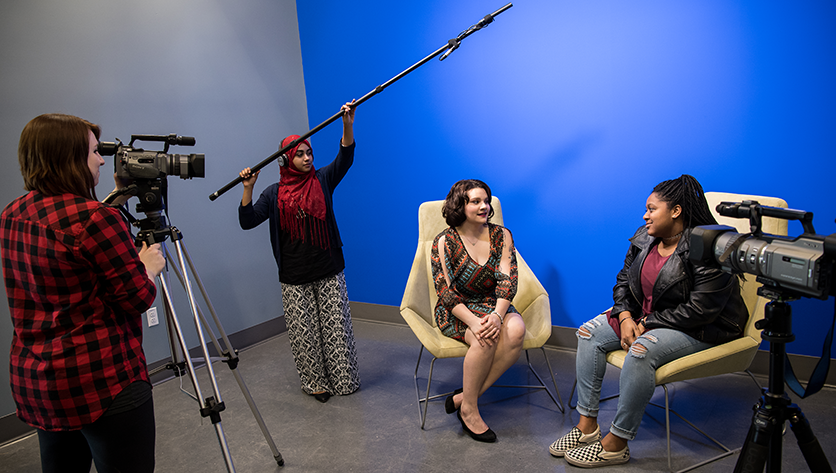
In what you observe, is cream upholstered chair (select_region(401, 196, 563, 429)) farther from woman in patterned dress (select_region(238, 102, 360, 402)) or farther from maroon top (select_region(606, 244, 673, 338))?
woman in patterned dress (select_region(238, 102, 360, 402))

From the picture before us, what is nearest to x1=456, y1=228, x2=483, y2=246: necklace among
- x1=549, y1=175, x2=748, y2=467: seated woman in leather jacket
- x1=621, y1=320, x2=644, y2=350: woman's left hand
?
x1=549, y1=175, x2=748, y2=467: seated woman in leather jacket

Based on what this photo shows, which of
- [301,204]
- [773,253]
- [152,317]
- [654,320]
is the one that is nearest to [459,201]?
[301,204]

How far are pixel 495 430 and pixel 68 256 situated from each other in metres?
1.96

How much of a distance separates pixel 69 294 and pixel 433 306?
6.46 ft

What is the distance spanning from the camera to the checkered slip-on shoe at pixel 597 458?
2170 mm

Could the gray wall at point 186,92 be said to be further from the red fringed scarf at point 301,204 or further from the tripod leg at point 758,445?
the tripod leg at point 758,445

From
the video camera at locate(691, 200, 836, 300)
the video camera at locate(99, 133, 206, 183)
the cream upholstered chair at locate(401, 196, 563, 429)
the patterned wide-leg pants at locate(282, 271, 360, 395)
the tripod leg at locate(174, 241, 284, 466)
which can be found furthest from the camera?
the patterned wide-leg pants at locate(282, 271, 360, 395)

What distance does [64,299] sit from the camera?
1.29 meters

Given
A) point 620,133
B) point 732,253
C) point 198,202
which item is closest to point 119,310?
point 732,253

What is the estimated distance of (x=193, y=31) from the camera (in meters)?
3.57

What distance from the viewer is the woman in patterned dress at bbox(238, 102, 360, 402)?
9.37 feet

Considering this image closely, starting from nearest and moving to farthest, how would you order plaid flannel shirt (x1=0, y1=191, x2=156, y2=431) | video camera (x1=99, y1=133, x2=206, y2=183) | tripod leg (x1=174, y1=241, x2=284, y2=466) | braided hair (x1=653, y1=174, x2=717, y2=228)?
1. plaid flannel shirt (x1=0, y1=191, x2=156, y2=431)
2. video camera (x1=99, y1=133, x2=206, y2=183)
3. tripod leg (x1=174, y1=241, x2=284, y2=466)
4. braided hair (x1=653, y1=174, x2=717, y2=228)

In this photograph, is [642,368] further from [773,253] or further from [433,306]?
[433,306]

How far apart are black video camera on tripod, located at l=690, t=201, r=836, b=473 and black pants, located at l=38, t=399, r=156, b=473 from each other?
1552 millimetres
